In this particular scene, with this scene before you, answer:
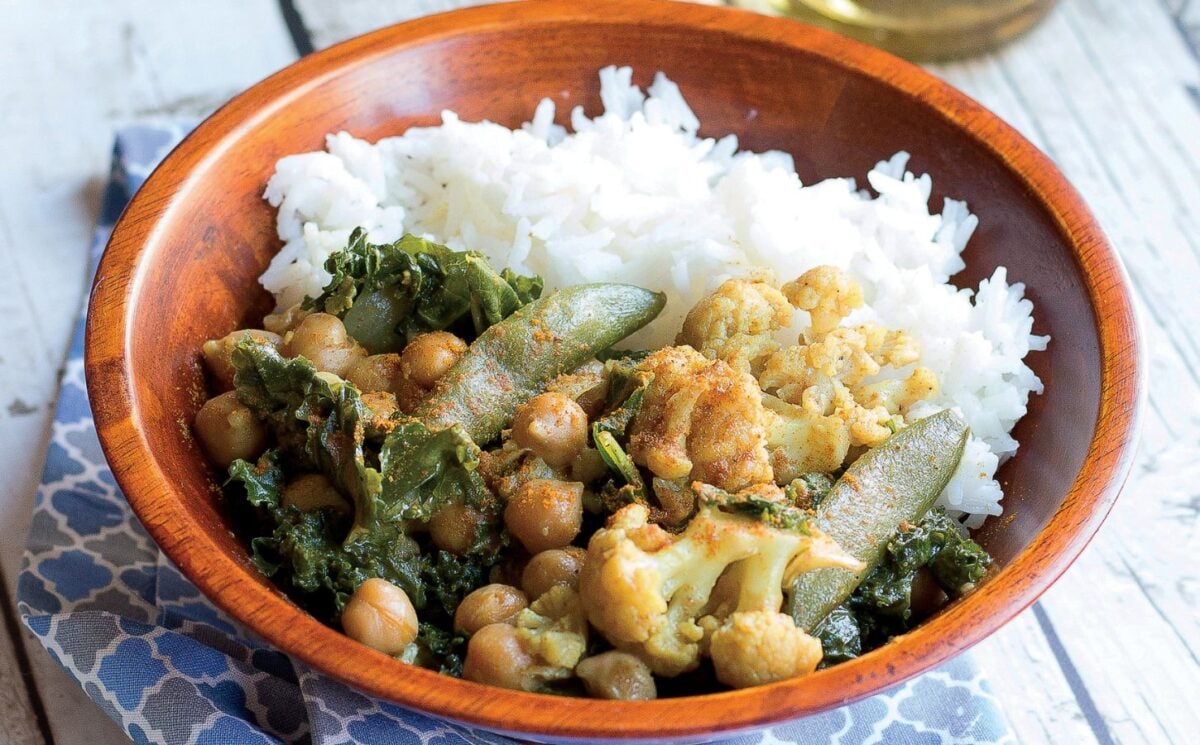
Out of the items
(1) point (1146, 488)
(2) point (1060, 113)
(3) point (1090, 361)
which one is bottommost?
(1) point (1146, 488)

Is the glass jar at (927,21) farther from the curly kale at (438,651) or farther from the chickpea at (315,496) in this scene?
the curly kale at (438,651)

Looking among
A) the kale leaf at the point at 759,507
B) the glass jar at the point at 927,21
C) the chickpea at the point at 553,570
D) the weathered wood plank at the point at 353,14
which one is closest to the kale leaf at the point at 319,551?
the chickpea at the point at 553,570

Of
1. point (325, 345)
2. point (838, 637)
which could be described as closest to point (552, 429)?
point (325, 345)

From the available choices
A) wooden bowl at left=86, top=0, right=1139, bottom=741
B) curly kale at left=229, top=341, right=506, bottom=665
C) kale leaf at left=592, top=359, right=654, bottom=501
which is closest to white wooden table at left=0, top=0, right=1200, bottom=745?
wooden bowl at left=86, top=0, right=1139, bottom=741

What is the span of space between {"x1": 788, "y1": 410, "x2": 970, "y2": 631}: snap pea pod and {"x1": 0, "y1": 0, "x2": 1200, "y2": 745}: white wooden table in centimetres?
72

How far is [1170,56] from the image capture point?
4.87m

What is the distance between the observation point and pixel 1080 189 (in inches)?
173

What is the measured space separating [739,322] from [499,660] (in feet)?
3.09

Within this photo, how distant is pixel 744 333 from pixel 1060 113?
2.50 meters

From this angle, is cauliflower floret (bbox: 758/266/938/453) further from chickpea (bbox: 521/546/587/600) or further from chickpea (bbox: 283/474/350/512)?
chickpea (bbox: 283/474/350/512)

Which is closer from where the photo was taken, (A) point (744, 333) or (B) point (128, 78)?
(A) point (744, 333)

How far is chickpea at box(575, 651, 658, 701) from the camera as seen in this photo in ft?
7.22

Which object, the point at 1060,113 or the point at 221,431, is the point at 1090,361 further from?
the point at 1060,113

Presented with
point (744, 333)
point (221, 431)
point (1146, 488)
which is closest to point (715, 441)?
point (744, 333)
